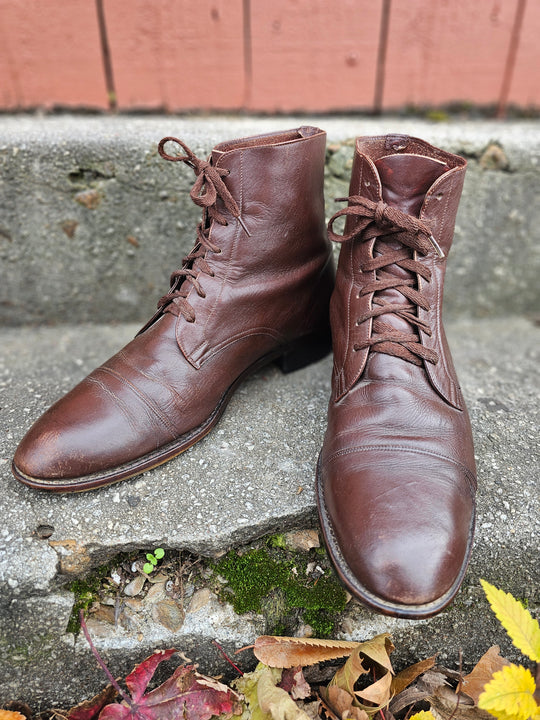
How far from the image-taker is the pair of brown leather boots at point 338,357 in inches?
41.4

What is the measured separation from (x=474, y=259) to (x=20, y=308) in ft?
5.53

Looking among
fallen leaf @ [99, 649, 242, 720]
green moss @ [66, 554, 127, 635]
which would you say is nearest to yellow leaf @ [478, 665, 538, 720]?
fallen leaf @ [99, 649, 242, 720]

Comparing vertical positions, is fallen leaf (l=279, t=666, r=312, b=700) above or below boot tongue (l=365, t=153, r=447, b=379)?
below

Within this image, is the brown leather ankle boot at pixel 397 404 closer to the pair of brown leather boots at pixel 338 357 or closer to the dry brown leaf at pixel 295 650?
the pair of brown leather boots at pixel 338 357

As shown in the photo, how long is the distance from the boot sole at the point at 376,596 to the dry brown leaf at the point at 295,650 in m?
0.24

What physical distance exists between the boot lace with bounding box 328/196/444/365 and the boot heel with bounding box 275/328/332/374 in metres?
0.35

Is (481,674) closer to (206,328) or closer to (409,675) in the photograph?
(409,675)

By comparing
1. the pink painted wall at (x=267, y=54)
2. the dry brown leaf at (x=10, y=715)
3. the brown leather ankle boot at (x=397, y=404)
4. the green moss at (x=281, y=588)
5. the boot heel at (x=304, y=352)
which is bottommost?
the dry brown leaf at (x=10, y=715)

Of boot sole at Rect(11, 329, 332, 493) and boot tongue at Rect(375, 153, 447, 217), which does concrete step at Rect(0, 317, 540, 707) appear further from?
boot tongue at Rect(375, 153, 447, 217)

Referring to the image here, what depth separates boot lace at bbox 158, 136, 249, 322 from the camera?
4.22ft

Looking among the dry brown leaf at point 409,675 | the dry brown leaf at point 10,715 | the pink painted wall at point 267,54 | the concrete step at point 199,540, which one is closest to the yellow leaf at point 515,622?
the concrete step at point 199,540

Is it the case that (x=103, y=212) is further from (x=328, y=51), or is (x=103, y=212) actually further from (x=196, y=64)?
(x=328, y=51)

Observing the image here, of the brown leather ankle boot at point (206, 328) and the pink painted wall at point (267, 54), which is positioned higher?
the pink painted wall at point (267, 54)

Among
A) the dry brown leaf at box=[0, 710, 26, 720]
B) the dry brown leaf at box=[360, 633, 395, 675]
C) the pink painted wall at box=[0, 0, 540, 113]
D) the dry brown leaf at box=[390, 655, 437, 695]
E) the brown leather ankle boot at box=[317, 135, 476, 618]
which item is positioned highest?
the pink painted wall at box=[0, 0, 540, 113]
